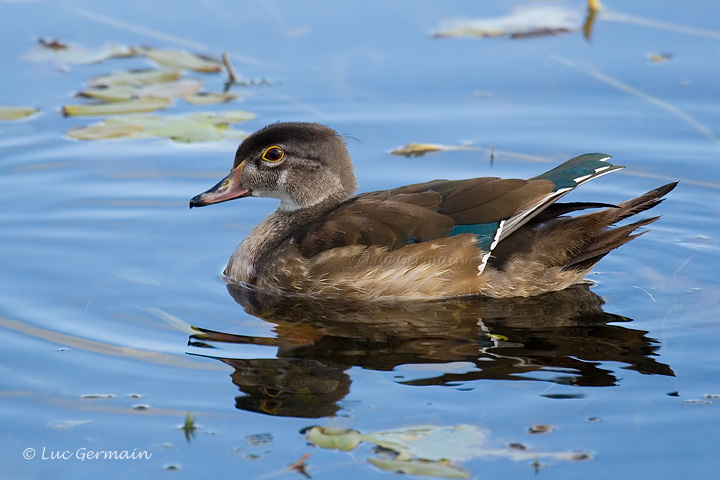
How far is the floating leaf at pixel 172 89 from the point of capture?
1172 cm

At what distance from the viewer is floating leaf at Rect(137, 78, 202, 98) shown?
1172 cm

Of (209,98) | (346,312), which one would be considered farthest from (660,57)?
(346,312)

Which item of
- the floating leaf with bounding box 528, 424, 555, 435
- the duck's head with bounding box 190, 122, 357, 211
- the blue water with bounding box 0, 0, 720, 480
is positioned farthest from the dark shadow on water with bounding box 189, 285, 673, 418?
the duck's head with bounding box 190, 122, 357, 211

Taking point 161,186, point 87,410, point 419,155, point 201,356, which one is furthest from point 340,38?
point 87,410

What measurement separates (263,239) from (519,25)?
5817 millimetres

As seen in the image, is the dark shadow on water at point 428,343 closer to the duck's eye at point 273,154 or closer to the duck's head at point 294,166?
the duck's head at point 294,166

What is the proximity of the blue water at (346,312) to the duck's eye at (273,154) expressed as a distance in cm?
97

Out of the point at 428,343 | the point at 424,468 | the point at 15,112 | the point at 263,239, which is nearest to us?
the point at 424,468

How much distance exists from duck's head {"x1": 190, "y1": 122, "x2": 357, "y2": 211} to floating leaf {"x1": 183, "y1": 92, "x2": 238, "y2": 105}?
3085mm

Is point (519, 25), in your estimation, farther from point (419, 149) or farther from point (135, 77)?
point (135, 77)

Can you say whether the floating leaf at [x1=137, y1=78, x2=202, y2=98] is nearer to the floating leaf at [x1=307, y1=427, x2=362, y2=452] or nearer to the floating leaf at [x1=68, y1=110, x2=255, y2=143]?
the floating leaf at [x1=68, y1=110, x2=255, y2=143]

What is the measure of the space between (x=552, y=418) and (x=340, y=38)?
7644mm

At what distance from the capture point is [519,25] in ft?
42.8

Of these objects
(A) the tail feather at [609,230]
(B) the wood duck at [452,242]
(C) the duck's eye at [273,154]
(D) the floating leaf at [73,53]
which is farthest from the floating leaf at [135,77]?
(A) the tail feather at [609,230]
